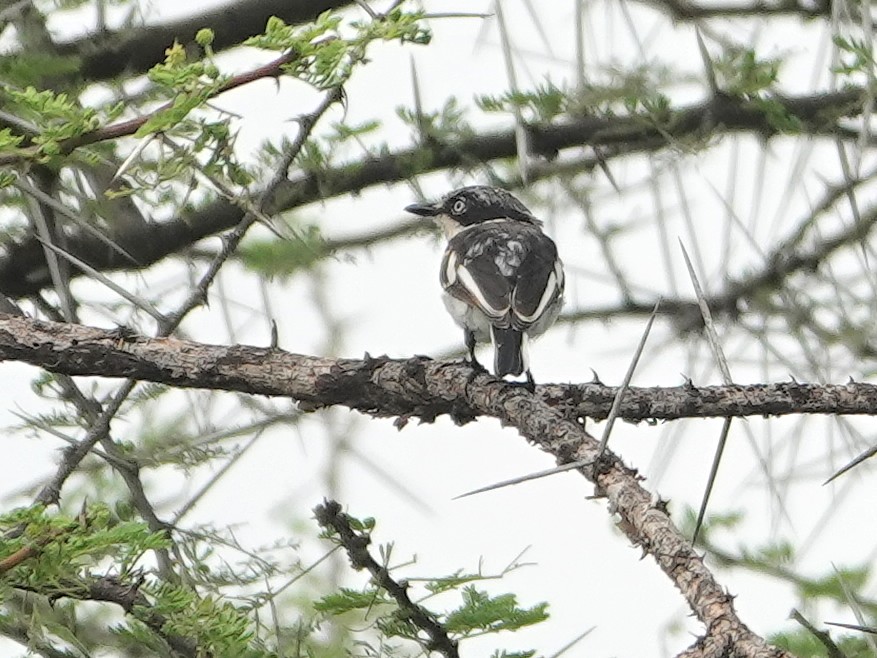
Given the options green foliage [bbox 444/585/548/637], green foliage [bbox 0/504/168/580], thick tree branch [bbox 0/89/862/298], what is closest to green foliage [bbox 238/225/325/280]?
thick tree branch [bbox 0/89/862/298]

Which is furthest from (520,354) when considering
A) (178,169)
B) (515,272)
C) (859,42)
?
(178,169)

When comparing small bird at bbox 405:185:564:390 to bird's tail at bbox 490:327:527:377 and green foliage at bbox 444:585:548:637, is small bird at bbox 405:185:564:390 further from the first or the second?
green foliage at bbox 444:585:548:637

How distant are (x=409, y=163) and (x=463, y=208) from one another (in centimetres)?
102

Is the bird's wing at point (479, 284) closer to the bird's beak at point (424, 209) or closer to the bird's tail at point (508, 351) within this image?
the bird's tail at point (508, 351)

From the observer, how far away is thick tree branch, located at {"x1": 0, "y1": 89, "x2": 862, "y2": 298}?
16.2ft

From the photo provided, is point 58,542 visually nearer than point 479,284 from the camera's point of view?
Yes

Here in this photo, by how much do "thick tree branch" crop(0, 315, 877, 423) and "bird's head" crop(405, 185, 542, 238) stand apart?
2.79 m

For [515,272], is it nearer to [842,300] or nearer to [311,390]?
[842,300]

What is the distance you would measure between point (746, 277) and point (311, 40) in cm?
330

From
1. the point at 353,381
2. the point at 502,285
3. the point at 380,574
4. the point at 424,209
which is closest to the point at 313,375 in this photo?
the point at 353,381

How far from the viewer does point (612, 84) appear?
4.90 m

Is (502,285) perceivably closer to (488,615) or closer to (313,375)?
(313,375)

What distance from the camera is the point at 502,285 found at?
5004 mm

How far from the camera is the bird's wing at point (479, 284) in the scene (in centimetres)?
492
